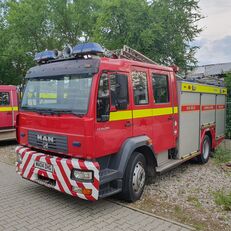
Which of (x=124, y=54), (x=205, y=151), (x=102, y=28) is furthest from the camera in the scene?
(x=102, y=28)

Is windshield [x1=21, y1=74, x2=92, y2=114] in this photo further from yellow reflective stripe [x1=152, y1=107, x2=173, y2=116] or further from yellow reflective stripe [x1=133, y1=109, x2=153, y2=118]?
yellow reflective stripe [x1=152, y1=107, x2=173, y2=116]

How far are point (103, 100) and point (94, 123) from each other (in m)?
0.41

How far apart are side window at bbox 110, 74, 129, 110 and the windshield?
0.43 meters

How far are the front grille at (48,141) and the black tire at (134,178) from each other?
1.24m

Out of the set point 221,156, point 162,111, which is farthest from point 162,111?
point 221,156

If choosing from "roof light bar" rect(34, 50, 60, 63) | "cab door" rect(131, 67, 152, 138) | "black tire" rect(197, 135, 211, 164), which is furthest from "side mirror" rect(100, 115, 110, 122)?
"black tire" rect(197, 135, 211, 164)

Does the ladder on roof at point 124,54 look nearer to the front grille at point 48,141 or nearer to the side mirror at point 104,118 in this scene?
the side mirror at point 104,118

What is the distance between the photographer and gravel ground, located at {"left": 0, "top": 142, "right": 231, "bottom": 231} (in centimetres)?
510

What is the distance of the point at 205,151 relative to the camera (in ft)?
30.0

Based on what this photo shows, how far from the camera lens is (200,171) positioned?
27.0 feet

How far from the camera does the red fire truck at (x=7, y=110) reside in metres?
11.9

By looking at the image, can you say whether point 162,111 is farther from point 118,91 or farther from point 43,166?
point 43,166

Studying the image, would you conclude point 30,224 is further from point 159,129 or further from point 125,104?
point 159,129

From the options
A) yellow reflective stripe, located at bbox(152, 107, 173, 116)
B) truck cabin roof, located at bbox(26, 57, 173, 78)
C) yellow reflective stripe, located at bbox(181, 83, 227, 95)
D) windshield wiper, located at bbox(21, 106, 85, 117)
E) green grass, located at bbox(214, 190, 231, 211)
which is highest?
truck cabin roof, located at bbox(26, 57, 173, 78)
